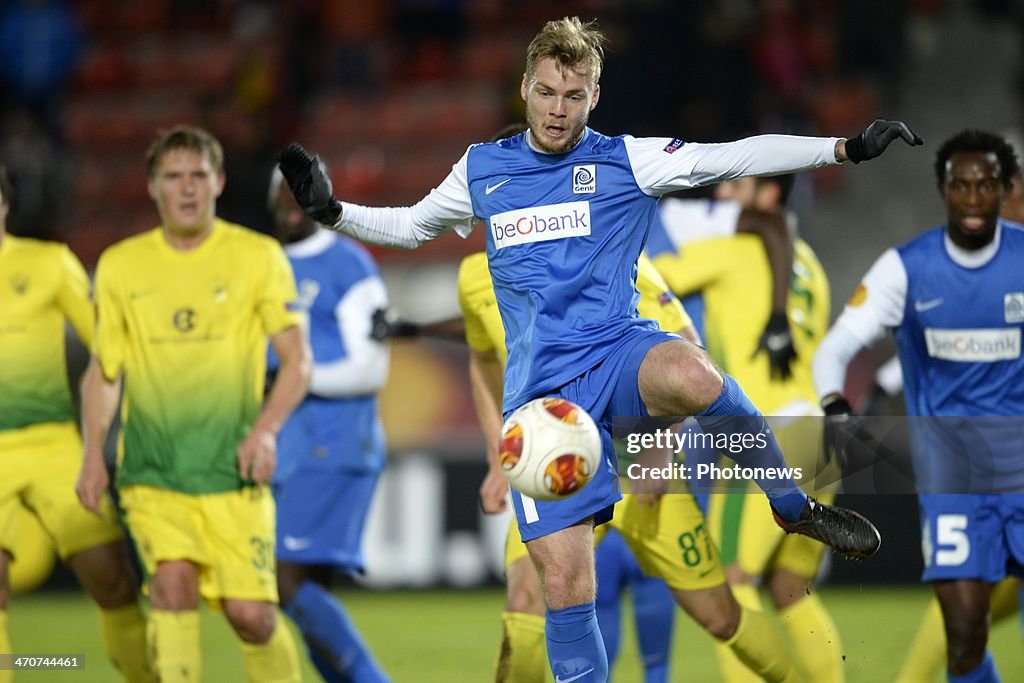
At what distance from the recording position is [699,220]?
696cm

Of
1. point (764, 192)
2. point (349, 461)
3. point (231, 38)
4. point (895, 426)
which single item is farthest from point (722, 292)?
point (231, 38)

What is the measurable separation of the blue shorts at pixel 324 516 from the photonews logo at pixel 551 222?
2.64m

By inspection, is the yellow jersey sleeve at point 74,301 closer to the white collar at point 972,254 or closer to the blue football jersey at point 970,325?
the blue football jersey at point 970,325

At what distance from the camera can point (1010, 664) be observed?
7.19 meters

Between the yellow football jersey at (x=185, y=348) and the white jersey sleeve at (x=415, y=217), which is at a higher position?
the white jersey sleeve at (x=415, y=217)

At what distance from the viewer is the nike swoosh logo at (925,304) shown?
5703 millimetres

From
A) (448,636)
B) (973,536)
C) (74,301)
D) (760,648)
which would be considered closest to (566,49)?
(760,648)

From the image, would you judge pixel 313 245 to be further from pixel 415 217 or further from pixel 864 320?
pixel 864 320

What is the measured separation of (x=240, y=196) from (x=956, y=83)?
636 centimetres

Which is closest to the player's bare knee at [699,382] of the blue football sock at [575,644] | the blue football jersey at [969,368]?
the blue football sock at [575,644]

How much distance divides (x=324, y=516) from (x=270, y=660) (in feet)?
4.39

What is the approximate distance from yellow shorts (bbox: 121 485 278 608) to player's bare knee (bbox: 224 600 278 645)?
0.03 metres

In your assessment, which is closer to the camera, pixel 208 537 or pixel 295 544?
pixel 208 537

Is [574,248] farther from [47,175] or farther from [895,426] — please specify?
[47,175]
